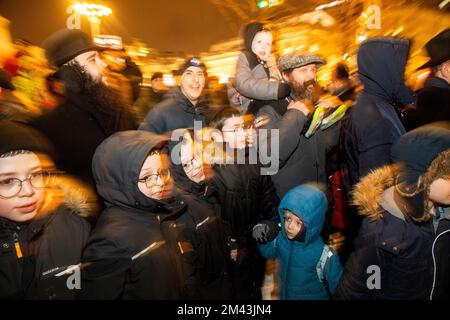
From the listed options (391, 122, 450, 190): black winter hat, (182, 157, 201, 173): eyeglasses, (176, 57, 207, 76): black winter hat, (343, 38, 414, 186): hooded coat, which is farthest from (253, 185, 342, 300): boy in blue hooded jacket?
(176, 57, 207, 76): black winter hat

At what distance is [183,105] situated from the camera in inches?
153

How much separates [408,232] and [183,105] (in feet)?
8.79

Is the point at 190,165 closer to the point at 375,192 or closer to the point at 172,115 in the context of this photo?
the point at 172,115

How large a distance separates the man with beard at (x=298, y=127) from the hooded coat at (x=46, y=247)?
1.85 m

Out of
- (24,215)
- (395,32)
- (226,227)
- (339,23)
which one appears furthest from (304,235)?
(395,32)

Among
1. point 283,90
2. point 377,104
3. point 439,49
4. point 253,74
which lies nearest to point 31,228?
point 283,90

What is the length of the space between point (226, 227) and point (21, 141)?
5.56 ft

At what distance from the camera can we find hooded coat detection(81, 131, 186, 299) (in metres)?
1.79

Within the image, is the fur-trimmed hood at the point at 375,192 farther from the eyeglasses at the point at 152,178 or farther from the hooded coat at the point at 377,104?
the eyeglasses at the point at 152,178

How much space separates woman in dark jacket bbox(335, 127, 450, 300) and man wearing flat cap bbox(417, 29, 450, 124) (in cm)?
89

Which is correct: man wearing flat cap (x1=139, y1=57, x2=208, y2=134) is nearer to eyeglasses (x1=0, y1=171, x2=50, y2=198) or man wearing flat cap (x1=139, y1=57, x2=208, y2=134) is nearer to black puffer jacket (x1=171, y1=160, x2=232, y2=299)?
black puffer jacket (x1=171, y1=160, x2=232, y2=299)

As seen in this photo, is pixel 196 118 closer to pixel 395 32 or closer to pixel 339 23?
pixel 339 23

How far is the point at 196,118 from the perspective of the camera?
396 centimetres

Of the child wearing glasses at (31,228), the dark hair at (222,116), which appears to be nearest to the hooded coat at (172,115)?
the dark hair at (222,116)
